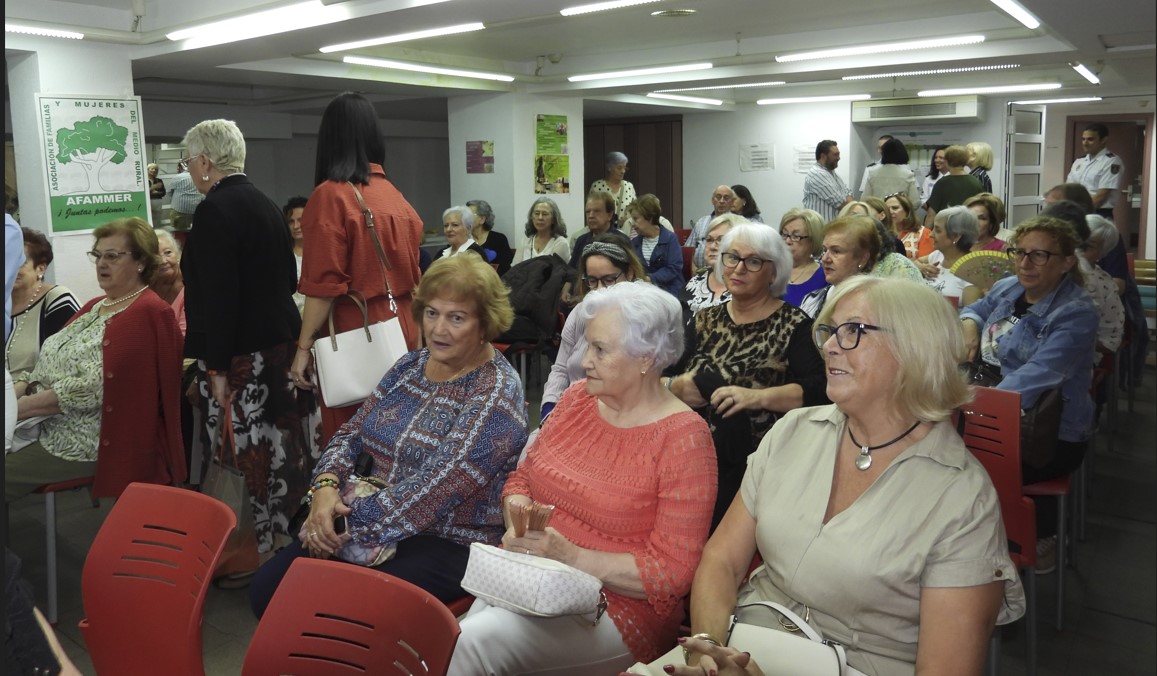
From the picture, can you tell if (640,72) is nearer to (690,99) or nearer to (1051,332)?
(690,99)

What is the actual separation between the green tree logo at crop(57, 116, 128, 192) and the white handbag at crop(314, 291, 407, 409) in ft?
11.2

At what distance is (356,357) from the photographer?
3.27 m

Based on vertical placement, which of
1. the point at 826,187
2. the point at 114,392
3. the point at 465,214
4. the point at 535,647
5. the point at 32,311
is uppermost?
the point at 826,187

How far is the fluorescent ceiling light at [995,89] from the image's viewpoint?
32.2ft

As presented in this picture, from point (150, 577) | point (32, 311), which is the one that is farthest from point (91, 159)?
point (150, 577)

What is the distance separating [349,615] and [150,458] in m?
2.06

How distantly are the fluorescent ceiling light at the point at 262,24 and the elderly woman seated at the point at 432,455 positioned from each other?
2910 millimetres

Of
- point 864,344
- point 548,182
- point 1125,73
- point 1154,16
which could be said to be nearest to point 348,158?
point 864,344

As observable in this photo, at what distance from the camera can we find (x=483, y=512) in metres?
2.48

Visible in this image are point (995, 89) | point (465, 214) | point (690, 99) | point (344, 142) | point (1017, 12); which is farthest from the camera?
point (690, 99)

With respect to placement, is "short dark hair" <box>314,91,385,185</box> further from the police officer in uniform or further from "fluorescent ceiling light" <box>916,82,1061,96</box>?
"fluorescent ceiling light" <box>916,82,1061,96</box>

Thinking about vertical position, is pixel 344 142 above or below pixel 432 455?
above

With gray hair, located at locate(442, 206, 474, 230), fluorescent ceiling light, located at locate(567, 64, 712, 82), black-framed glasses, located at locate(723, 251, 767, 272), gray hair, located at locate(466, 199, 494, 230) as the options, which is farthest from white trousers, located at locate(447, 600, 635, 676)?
fluorescent ceiling light, located at locate(567, 64, 712, 82)

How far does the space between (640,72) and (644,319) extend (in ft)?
21.9
